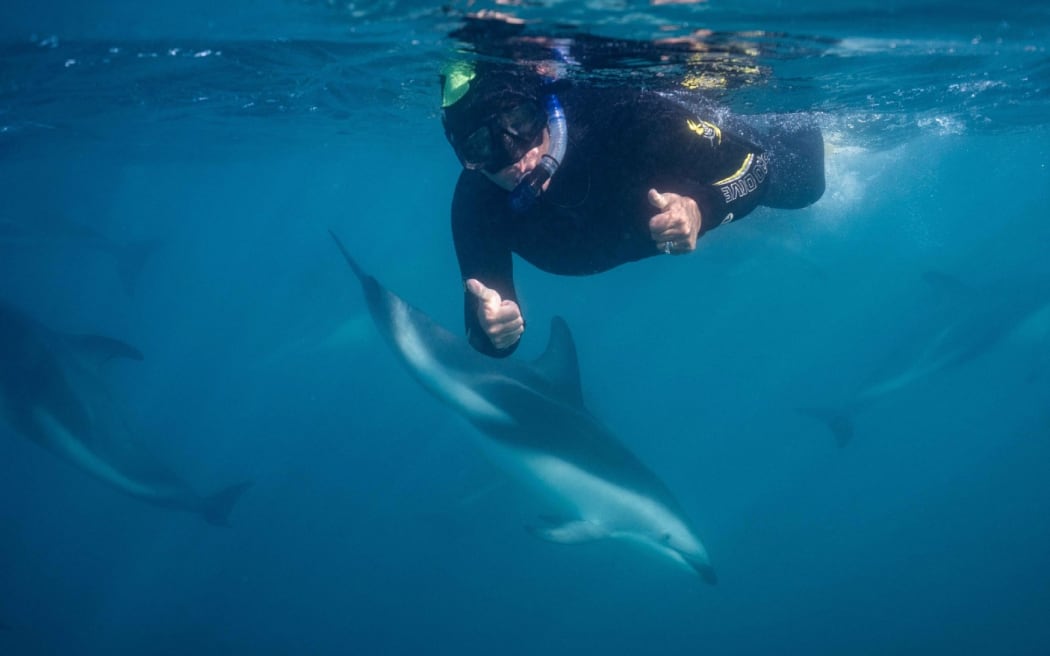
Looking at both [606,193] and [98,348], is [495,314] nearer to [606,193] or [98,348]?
[606,193]

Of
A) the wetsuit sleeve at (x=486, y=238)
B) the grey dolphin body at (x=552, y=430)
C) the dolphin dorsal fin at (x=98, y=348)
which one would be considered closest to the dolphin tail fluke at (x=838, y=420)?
the grey dolphin body at (x=552, y=430)

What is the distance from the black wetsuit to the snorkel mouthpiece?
166mm

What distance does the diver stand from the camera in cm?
430

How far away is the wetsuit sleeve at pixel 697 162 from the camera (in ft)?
14.9

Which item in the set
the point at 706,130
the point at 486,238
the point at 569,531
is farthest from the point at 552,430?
the point at 706,130

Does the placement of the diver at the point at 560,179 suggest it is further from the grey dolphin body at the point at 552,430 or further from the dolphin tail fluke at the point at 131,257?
the dolphin tail fluke at the point at 131,257

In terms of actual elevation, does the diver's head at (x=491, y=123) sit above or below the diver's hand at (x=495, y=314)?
above

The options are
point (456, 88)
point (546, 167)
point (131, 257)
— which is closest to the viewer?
point (546, 167)

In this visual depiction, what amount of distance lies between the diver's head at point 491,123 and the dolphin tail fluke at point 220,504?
944 cm

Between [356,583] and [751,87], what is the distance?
44.1ft

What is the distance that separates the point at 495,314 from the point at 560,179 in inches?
45.3

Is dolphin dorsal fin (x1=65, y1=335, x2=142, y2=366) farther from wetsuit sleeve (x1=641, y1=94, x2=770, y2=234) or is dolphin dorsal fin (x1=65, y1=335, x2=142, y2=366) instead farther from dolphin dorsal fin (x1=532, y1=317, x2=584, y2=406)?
wetsuit sleeve (x1=641, y1=94, x2=770, y2=234)

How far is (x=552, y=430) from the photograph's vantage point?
308 inches

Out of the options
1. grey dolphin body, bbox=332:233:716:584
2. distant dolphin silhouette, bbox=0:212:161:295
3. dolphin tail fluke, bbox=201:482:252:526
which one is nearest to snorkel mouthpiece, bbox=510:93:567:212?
grey dolphin body, bbox=332:233:716:584
